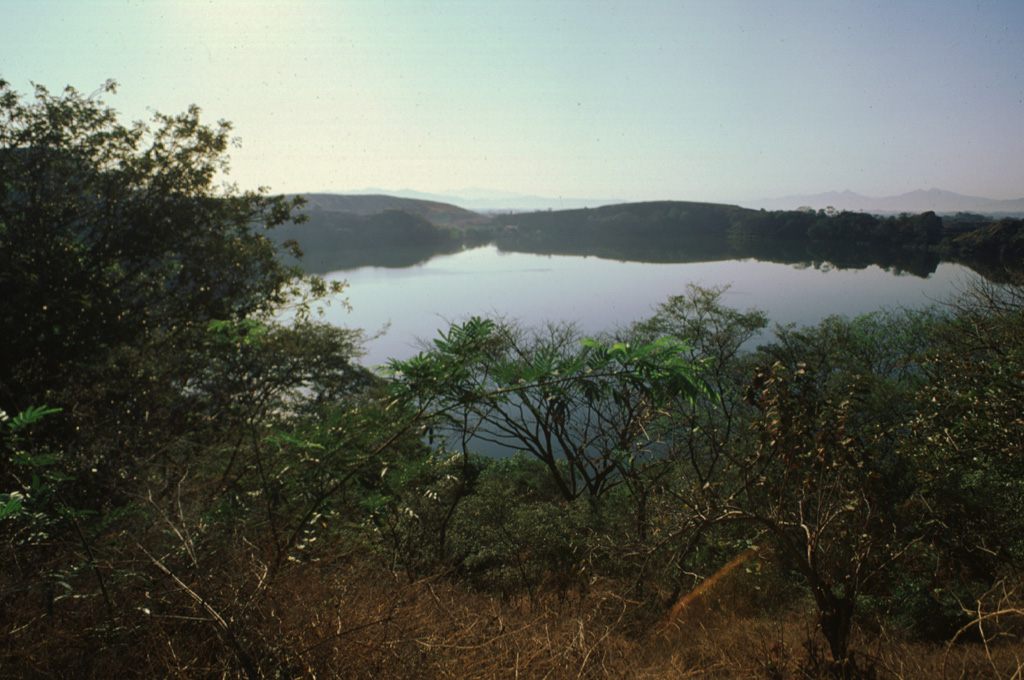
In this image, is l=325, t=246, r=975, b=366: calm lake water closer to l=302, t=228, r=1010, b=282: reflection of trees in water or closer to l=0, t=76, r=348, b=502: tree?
l=302, t=228, r=1010, b=282: reflection of trees in water

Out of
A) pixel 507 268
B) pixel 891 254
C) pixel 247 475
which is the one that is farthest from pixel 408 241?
pixel 247 475

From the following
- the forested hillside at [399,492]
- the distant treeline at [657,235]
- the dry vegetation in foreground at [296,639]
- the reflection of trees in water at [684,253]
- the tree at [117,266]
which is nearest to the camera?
the dry vegetation in foreground at [296,639]

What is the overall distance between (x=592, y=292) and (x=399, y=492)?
4560 centimetres

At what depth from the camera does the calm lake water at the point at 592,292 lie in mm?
36094

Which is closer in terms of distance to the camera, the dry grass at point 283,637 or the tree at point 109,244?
the dry grass at point 283,637

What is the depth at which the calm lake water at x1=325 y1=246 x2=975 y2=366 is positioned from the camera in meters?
36.1

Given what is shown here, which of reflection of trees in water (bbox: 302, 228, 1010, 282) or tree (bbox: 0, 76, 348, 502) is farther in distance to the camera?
reflection of trees in water (bbox: 302, 228, 1010, 282)

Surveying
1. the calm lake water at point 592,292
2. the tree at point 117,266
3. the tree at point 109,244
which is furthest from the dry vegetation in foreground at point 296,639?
the calm lake water at point 592,292

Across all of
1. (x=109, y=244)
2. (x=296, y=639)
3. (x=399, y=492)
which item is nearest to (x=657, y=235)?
(x=109, y=244)

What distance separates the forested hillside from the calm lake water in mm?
20165

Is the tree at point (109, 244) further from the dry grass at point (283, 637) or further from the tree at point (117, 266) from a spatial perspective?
the dry grass at point (283, 637)

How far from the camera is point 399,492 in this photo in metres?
5.87

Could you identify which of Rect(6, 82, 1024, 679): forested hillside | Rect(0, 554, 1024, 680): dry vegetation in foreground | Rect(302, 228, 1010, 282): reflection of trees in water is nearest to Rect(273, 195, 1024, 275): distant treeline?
Rect(302, 228, 1010, 282): reflection of trees in water

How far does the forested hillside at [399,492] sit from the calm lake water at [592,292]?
2016cm
